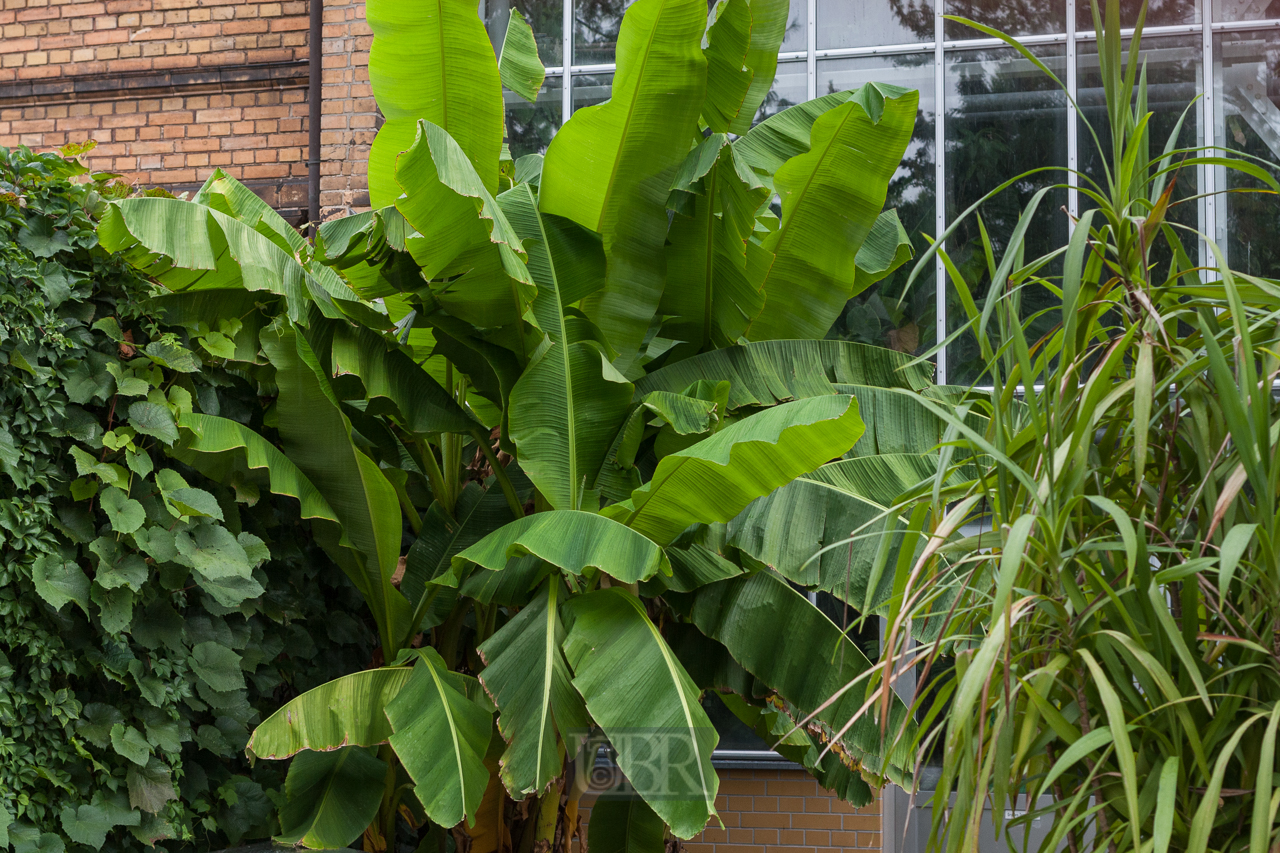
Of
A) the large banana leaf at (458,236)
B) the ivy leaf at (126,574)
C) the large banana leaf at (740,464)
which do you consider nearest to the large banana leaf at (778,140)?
the large banana leaf at (458,236)

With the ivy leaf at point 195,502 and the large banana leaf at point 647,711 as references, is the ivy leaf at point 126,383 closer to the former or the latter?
the ivy leaf at point 195,502

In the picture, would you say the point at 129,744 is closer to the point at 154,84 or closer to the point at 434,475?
the point at 434,475

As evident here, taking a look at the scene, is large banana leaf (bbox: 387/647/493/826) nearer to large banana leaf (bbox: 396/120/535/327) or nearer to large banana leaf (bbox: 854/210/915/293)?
large banana leaf (bbox: 396/120/535/327)

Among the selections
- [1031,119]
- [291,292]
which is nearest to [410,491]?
[291,292]

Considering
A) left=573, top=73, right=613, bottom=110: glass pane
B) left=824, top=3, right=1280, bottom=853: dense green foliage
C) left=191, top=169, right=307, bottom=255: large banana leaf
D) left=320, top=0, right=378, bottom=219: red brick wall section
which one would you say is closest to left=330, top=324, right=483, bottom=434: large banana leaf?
left=191, top=169, right=307, bottom=255: large banana leaf

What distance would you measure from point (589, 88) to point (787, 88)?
42.1 inches

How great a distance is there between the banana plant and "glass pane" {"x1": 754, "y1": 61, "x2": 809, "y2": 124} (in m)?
1.43

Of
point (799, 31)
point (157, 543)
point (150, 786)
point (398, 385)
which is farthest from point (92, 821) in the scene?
point (799, 31)

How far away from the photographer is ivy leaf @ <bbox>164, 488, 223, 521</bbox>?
289 centimetres

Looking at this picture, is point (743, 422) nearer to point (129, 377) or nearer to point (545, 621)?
point (545, 621)

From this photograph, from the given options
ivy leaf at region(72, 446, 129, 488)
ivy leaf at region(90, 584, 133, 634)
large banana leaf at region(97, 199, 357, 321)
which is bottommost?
ivy leaf at region(90, 584, 133, 634)

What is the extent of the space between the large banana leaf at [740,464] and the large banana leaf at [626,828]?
1085 mm

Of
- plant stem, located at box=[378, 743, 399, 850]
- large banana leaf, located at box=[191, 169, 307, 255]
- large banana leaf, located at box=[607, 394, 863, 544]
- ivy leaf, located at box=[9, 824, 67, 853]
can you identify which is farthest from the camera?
plant stem, located at box=[378, 743, 399, 850]

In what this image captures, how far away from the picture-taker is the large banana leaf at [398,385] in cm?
305
